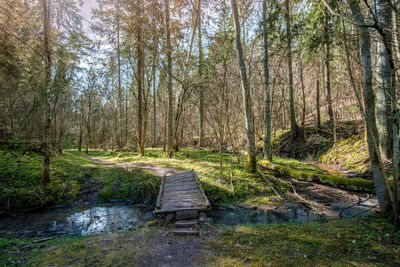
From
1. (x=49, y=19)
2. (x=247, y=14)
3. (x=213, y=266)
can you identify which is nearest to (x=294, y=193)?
(x=213, y=266)

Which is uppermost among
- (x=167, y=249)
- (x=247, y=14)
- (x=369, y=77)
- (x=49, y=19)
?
(x=247, y=14)

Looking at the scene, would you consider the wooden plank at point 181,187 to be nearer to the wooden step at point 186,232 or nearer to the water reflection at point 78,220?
the water reflection at point 78,220

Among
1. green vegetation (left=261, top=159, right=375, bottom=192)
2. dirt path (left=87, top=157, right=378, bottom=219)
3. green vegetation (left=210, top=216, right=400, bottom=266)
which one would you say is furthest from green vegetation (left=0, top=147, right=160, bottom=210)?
green vegetation (left=261, top=159, right=375, bottom=192)

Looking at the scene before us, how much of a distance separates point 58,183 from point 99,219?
3013 millimetres

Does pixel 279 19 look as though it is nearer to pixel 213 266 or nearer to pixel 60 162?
pixel 213 266

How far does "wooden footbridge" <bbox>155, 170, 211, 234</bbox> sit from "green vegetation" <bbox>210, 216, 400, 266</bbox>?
1.02 meters

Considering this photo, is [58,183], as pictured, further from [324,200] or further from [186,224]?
[324,200]

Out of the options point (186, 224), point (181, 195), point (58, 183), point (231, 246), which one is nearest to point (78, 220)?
point (58, 183)

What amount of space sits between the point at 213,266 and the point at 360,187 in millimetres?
5412

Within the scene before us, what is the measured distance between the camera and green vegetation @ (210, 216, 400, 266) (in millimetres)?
2804

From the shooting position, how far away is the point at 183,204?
5371 mm

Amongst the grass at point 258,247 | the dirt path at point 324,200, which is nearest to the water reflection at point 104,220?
the grass at point 258,247

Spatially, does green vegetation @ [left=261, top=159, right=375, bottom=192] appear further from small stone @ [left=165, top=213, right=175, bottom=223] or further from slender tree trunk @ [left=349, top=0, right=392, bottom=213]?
small stone @ [left=165, top=213, right=175, bottom=223]

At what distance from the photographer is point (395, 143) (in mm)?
3316
